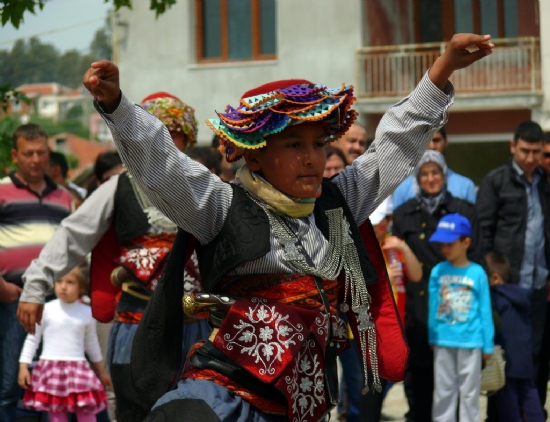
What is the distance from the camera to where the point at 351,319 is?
371cm

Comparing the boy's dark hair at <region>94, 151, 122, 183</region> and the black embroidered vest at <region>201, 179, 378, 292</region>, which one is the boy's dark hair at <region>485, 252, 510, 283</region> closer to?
the boy's dark hair at <region>94, 151, 122, 183</region>

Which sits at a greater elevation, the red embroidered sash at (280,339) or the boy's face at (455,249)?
the boy's face at (455,249)

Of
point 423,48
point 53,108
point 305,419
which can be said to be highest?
point 53,108

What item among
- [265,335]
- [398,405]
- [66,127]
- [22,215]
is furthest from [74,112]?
[265,335]

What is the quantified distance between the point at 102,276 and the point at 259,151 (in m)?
2.05

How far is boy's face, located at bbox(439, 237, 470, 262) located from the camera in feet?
21.8

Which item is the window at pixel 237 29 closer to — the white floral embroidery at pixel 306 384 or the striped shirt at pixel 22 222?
the striped shirt at pixel 22 222

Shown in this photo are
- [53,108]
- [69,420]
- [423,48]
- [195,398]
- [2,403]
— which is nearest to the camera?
[195,398]

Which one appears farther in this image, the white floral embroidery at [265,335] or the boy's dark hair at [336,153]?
the boy's dark hair at [336,153]

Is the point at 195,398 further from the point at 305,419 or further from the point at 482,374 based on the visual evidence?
the point at 482,374

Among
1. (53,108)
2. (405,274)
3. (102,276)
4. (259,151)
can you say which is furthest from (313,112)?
(53,108)

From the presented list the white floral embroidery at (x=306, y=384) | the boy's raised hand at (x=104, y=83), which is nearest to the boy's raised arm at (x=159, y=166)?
the boy's raised hand at (x=104, y=83)

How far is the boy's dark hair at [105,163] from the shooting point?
8164 millimetres

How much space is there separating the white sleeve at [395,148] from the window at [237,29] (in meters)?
16.4
